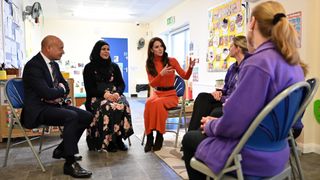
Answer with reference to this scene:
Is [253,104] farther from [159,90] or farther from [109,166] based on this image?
[159,90]

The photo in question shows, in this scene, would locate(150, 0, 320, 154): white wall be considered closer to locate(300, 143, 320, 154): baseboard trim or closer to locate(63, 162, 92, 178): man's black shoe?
locate(300, 143, 320, 154): baseboard trim

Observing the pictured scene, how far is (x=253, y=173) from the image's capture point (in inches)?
42.3

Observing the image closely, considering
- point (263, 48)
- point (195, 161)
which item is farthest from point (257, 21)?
point (195, 161)

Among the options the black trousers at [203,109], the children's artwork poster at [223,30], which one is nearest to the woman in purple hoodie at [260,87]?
the black trousers at [203,109]

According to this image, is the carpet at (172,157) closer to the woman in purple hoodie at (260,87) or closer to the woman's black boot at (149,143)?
the woman's black boot at (149,143)

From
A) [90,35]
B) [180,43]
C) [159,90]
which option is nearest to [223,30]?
[159,90]

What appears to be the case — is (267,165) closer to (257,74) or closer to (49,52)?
(257,74)

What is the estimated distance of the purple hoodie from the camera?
1.01 m

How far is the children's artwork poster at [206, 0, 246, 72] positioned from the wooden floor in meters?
2.09

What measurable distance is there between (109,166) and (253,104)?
1.81 metres

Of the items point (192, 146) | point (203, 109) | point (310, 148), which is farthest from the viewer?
point (310, 148)

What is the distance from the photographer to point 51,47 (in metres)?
2.44

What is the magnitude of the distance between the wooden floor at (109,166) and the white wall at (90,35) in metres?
6.00

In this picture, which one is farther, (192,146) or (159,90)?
(159,90)
